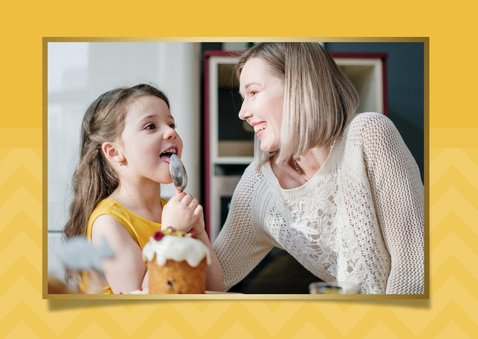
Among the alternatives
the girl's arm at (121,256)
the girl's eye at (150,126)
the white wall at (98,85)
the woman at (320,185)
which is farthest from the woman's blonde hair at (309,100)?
the girl's arm at (121,256)

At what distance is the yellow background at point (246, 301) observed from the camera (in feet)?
6.95

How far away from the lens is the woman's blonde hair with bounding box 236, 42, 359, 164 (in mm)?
2061

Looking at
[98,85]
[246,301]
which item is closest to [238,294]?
[246,301]

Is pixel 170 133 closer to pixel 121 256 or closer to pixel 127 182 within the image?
pixel 127 182

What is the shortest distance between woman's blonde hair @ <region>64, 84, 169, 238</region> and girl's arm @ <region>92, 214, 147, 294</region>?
0.17ft

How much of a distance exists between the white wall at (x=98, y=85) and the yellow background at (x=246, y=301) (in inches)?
1.8

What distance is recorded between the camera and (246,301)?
2121 millimetres

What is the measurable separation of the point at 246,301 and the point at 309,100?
0.52 meters

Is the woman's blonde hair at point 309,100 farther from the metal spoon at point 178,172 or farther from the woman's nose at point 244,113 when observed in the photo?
the metal spoon at point 178,172

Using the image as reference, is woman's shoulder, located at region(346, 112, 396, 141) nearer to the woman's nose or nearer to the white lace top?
the white lace top

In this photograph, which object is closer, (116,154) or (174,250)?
(174,250)

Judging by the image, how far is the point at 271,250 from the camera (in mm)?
2111
